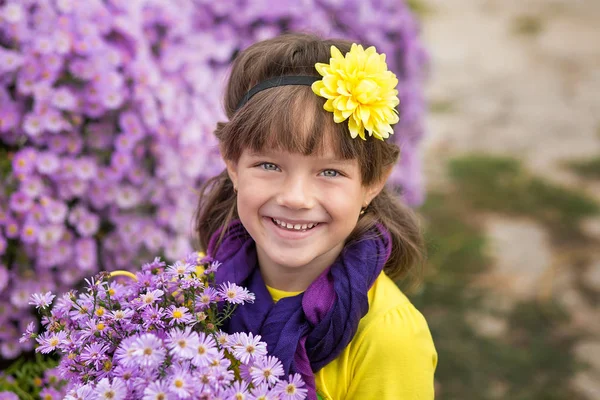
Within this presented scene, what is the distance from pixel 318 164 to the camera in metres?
1.41

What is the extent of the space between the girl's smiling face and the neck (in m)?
0.09

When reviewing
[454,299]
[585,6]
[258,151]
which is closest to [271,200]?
[258,151]

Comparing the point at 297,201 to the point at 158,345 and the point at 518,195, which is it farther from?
the point at 518,195

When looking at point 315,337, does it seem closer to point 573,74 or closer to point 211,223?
point 211,223

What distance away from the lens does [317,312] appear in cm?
148

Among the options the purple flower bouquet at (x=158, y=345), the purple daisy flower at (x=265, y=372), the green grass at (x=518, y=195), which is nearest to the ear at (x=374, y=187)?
the purple flower bouquet at (x=158, y=345)

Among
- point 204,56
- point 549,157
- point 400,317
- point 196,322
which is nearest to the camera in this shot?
point 196,322

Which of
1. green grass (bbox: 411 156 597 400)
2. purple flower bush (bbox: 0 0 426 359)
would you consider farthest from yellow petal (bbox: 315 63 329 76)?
purple flower bush (bbox: 0 0 426 359)

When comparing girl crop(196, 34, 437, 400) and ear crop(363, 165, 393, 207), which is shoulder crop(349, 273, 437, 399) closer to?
girl crop(196, 34, 437, 400)

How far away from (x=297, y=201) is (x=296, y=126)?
15 centimetres

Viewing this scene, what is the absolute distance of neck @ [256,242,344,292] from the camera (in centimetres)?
162

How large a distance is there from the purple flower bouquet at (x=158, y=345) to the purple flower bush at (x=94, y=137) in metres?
1.04

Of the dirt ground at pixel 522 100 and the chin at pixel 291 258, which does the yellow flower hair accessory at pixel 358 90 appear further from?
the dirt ground at pixel 522 100

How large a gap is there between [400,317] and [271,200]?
402 mm
